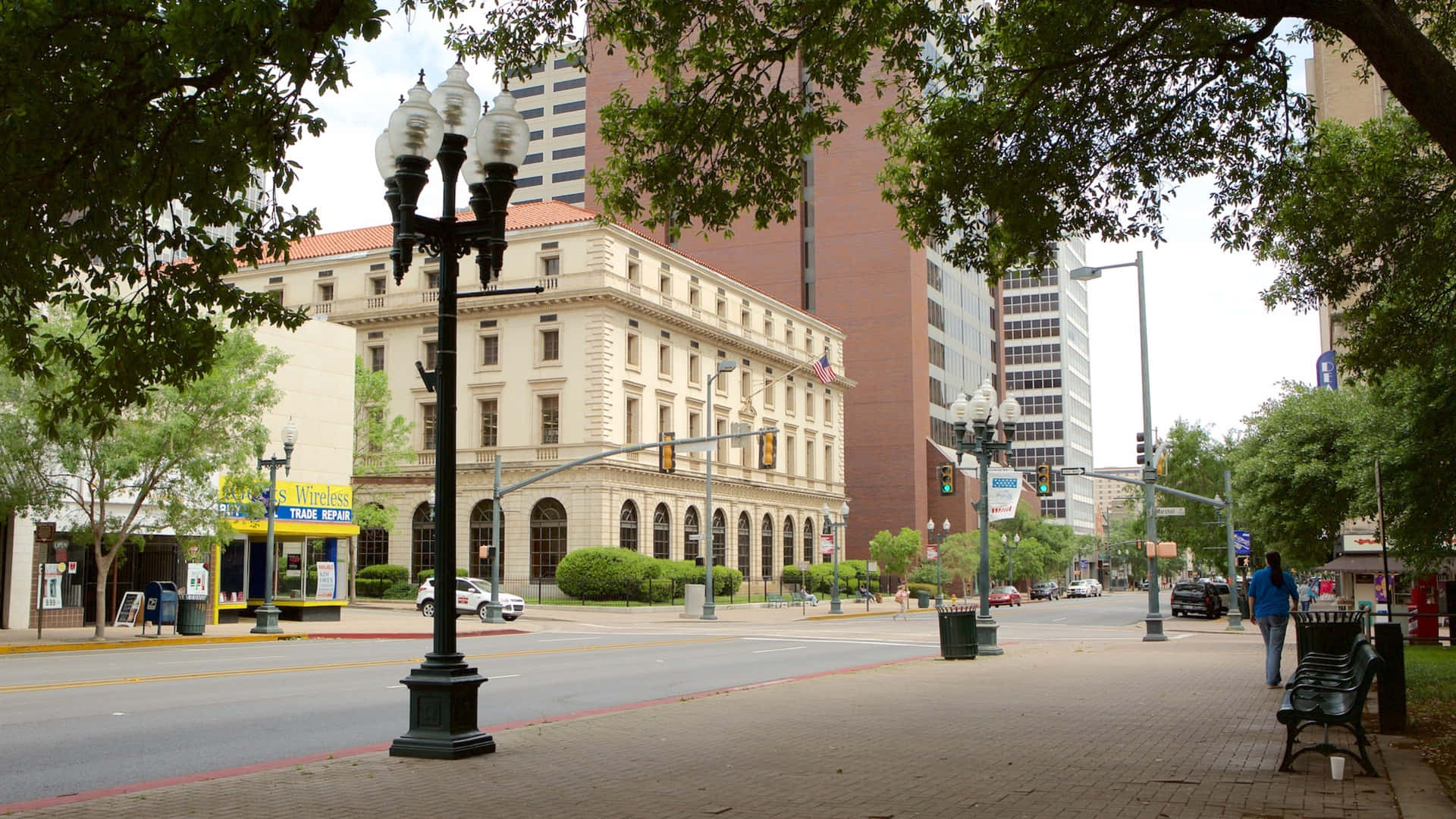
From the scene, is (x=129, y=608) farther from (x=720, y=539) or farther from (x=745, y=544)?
(x=745, y=544)

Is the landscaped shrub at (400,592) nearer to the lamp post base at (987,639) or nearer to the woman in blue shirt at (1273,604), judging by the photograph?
the lamp post base at (987,639)

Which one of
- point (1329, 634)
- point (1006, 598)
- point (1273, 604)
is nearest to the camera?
point (1329, 634)

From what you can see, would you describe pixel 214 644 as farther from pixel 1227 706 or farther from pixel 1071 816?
pixel 1071 816

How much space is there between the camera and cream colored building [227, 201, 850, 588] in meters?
58.2

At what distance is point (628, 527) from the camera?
60.2m

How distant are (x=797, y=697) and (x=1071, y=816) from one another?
825cm

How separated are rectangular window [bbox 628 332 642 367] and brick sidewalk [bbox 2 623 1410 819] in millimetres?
45801

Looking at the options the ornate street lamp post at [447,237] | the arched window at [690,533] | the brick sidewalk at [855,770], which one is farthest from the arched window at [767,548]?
the ornate street lamp post at [447,237]

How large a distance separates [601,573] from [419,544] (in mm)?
12264

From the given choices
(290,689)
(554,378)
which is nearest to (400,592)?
(554,378)

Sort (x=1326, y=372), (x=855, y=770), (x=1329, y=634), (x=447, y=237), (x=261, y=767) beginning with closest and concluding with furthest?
1. (x=855, y=770)
2. (x=261, y=767)
3. (x=447, y=237)
4. (x=1329, y=634)
5. (x=1326, y=372)

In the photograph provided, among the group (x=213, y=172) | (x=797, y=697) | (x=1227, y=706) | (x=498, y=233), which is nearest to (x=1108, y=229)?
(x=1227, y=706)

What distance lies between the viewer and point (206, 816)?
755 centimetres

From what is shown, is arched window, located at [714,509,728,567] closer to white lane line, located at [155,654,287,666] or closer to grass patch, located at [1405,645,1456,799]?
white lane line, located at [155,654,287,666]
